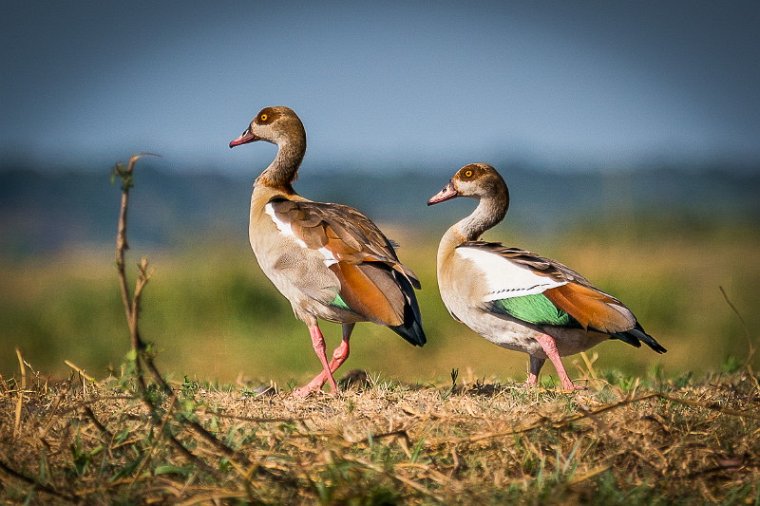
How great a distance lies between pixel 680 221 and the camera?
1490 centimetres

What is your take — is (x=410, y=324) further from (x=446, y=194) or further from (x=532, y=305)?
(x=446, y=194)

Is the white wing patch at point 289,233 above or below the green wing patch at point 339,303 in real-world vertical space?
above

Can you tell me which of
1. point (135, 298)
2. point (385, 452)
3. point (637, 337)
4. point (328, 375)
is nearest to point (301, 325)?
point (328, 375)

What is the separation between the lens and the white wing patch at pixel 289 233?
5.69m

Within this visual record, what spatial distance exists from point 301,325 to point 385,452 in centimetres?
796

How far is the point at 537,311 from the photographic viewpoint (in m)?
5.54

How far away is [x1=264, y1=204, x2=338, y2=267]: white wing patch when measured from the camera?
5.69 metres

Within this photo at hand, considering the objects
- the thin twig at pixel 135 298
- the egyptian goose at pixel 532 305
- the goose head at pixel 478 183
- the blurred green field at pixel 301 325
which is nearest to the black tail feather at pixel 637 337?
the egyptian goose at pixel 532 305

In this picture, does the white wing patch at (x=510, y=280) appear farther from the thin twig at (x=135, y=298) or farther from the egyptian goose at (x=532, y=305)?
the thin twig at (x=135, y=298)

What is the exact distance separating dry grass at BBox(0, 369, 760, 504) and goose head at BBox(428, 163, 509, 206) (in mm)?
2361

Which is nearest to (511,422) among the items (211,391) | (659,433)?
(659,433)

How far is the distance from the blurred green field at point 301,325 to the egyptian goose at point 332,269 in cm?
389

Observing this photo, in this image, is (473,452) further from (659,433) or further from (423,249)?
(423,249)

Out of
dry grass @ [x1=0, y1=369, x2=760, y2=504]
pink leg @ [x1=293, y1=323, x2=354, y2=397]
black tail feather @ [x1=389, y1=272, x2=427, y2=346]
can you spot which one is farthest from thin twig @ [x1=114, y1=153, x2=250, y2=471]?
black tail feather @ [x1=389, y1=272, x2=427, y2=346]
